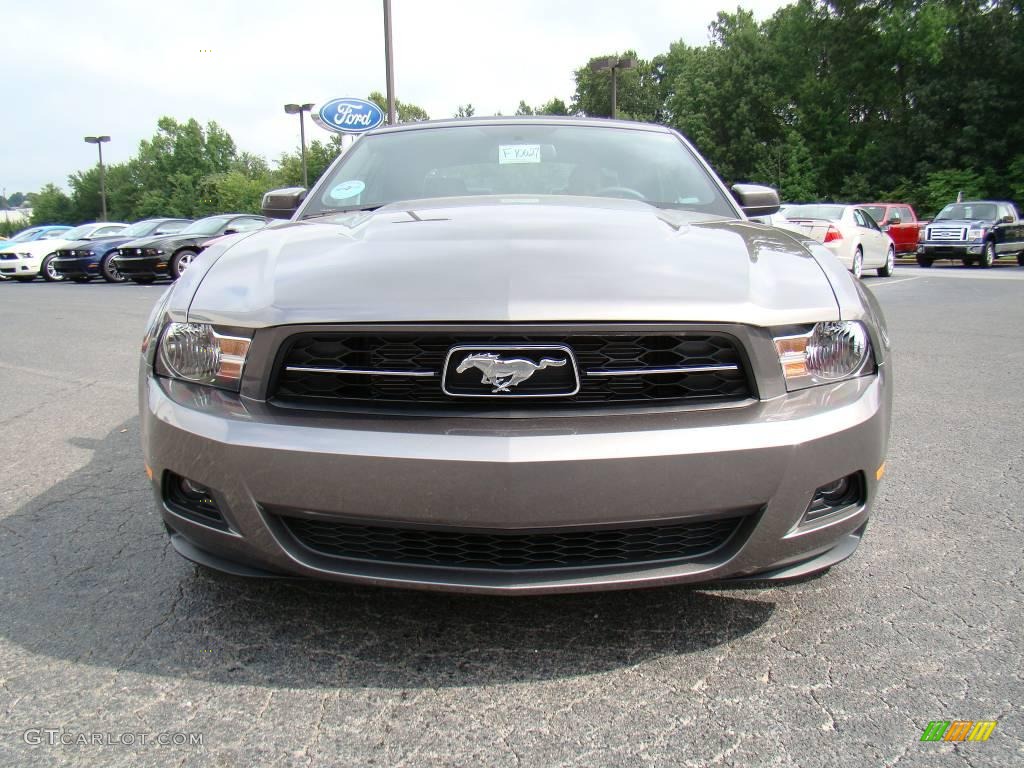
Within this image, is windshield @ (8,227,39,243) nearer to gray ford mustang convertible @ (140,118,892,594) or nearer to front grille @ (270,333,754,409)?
gray ford mustang convertible @ (140,118,892,594)

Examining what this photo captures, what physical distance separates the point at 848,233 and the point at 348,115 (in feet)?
32.4

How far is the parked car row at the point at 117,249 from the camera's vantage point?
16.0m

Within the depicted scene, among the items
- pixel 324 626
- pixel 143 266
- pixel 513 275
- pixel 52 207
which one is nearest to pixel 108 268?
pixel 143 266

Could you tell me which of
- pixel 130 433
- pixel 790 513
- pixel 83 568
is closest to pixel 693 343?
pixel 790 513

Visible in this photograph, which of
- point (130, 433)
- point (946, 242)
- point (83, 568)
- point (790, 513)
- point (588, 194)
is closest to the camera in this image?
point (790, 513)

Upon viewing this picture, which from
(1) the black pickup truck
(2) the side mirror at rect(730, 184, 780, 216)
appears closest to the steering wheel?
(2) the side mirror at rect(730, 184, 780, 216)

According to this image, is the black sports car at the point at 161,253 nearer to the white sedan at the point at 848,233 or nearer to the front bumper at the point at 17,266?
the front bumper at the point at 17,266

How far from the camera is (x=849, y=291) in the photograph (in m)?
2.10

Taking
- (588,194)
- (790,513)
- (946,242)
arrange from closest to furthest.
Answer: (790,513), (588,194), (946,242)

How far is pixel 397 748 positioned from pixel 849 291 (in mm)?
1536

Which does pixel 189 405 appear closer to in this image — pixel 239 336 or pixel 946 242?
pixel 239 336

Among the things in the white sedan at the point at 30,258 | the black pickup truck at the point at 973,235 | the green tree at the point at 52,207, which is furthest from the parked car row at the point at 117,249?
the green tree at the point at 52,207

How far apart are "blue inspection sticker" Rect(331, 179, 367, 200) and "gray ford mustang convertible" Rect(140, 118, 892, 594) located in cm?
116

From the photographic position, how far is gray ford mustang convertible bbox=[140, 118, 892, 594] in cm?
172
